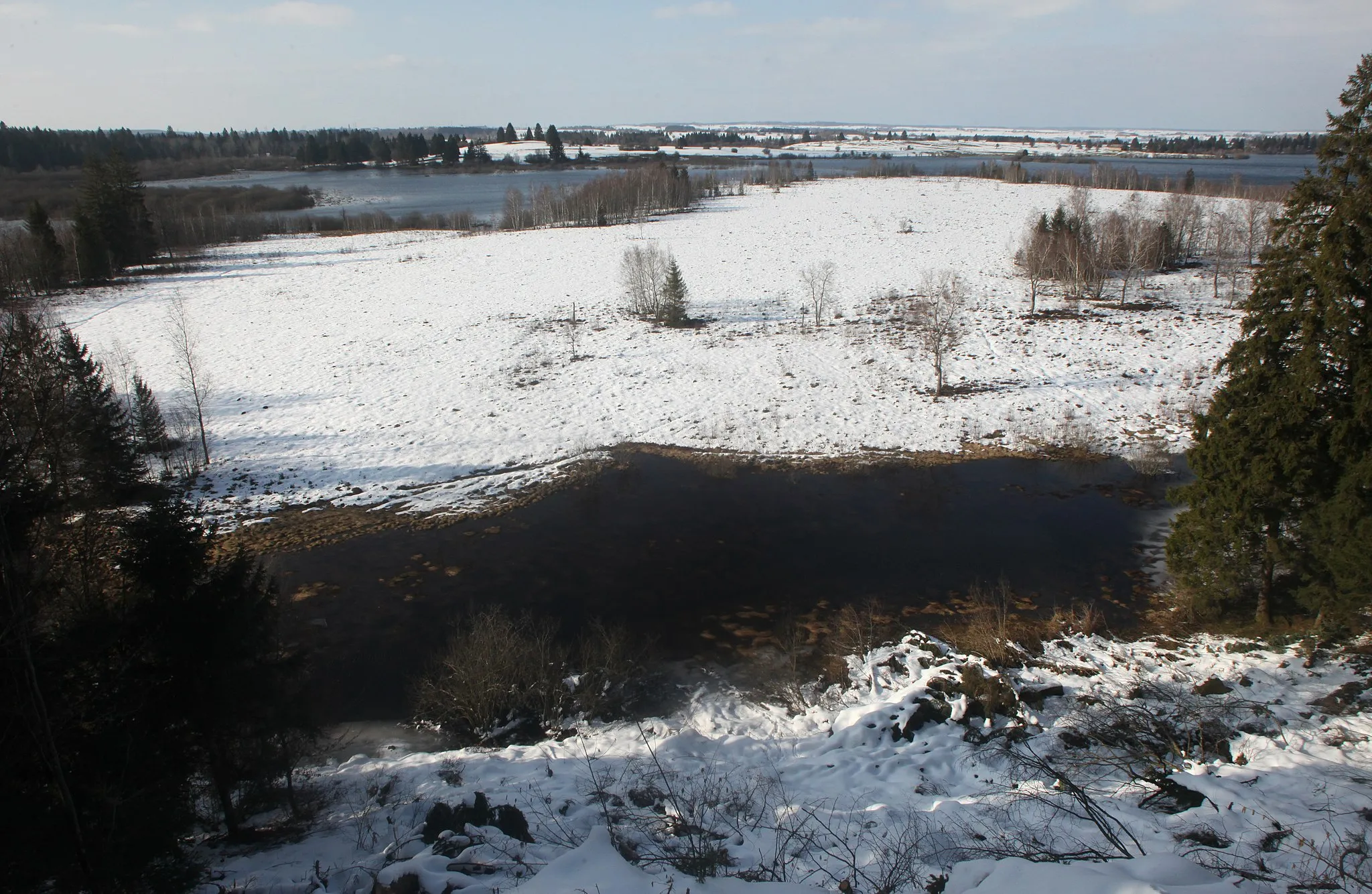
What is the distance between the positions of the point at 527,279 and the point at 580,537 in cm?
3334

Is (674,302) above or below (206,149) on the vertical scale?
below

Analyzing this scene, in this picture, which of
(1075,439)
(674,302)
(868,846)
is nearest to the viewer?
(868,846)

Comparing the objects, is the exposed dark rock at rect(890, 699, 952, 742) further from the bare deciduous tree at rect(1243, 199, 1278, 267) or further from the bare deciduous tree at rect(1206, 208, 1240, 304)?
the bare deciduous tree at rect(1243, 199, 1278, 267)

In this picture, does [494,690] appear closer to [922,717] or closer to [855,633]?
[855,633]

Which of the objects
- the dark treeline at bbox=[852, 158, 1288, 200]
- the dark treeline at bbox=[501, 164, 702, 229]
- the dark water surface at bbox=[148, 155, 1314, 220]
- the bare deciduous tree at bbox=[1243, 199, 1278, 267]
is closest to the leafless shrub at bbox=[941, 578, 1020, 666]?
the bare deciduous tree at bbox=[1243, 199, 1278, 267]

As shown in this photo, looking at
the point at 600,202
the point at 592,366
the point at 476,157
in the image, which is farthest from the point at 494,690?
the point at 476,157

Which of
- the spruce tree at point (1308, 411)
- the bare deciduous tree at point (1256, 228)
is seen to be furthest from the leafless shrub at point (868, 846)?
the bare deciduous tree at point (1256, 228)

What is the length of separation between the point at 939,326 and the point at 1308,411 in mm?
16335

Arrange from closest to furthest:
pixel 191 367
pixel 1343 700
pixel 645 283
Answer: pixel 1343 700, pixel 191 367, pixel 645 283

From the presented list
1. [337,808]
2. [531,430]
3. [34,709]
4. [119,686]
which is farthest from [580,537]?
[34,709]

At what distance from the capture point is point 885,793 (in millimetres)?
9039

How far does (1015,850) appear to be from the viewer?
6527 millimetres

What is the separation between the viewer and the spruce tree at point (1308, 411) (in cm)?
→ 984

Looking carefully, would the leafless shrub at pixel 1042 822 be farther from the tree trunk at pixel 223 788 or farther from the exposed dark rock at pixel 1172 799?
the tree trunk at pixel 223 788
